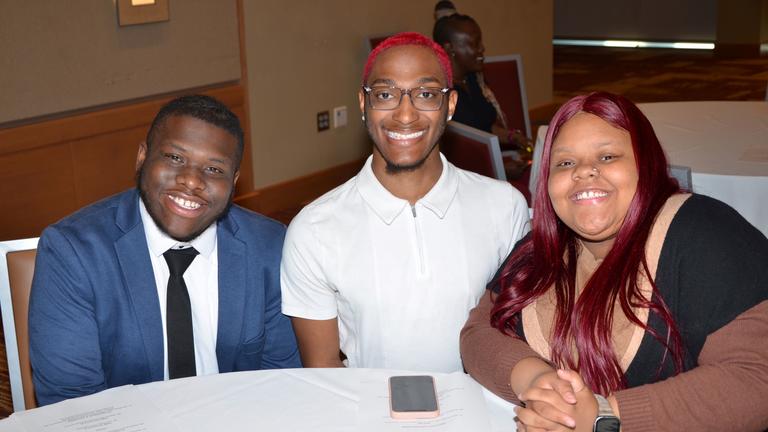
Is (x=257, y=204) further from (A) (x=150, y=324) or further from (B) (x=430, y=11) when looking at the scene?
(A) (x=150, y=324)

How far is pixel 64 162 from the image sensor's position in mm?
4590

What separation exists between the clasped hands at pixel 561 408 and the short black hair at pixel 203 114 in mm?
914

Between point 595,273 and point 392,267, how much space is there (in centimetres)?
52

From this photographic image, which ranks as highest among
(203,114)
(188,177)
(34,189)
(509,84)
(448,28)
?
(448,28)

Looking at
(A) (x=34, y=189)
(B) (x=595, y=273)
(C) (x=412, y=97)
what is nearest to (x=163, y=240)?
(C) (x=412, y=97)

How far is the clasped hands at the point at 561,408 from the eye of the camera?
1658 millimetres

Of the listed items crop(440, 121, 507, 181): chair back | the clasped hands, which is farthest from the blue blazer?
crop(440, 121, 507, 181): chair back

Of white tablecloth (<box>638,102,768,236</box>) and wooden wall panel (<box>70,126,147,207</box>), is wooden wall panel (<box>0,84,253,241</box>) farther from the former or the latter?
white tablecloth (<box>638,102,768,236</box>)

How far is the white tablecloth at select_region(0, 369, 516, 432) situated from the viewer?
1697mm

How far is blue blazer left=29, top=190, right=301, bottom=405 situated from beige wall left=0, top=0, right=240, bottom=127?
2382mm

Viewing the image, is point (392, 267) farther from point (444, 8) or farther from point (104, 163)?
point (444, 8)

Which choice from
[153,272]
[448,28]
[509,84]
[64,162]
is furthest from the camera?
[509,84]

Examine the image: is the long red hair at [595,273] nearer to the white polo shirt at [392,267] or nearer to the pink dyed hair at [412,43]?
the white polo shirt at [392,267]

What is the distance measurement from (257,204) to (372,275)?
3.65 metres
